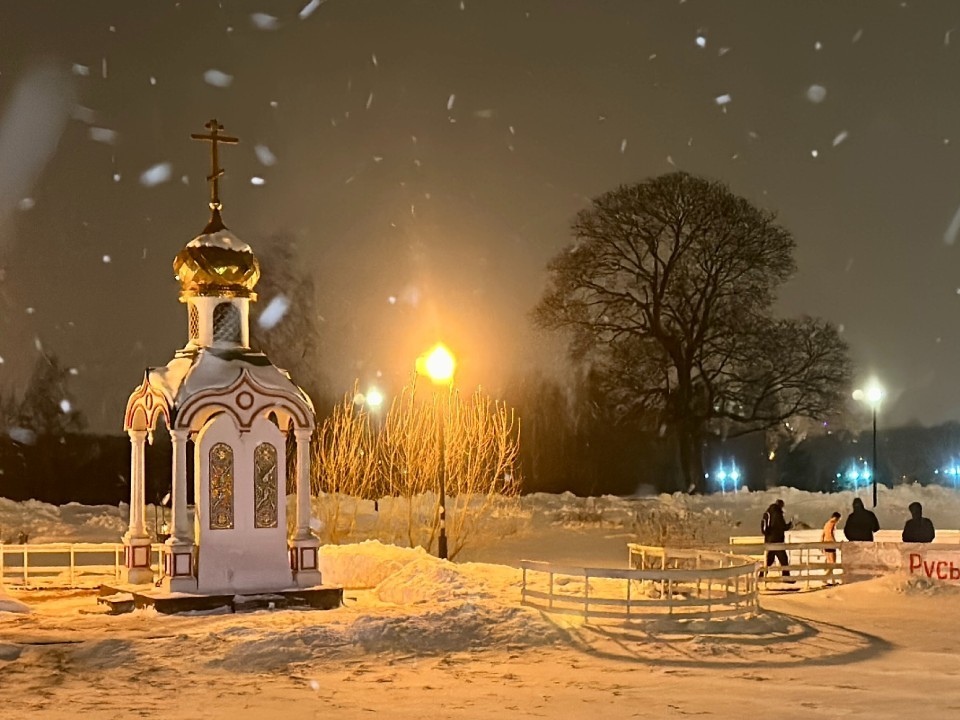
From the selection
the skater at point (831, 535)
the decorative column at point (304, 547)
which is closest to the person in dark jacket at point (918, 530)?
the skater at point (831, 535)

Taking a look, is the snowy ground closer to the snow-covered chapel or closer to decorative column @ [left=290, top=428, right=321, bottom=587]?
decorative column @ [left=290, top=428, right=321, bottom=587]

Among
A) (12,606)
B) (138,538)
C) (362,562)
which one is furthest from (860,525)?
(12,606)

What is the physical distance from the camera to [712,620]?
16.1 metres

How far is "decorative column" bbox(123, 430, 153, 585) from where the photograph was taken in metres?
19.8

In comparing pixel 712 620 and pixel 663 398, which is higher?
pixel 663 398

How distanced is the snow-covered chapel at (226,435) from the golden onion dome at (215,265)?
15mm

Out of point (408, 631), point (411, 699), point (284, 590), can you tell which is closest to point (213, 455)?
point (284, 590)

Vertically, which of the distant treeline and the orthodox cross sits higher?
the orthodox cross

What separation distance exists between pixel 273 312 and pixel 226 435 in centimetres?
2928

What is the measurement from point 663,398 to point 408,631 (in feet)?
81.8

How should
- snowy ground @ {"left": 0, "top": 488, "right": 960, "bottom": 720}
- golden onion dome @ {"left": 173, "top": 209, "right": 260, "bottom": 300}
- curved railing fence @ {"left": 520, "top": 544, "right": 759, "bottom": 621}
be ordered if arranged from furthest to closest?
golden onion dome @ {"left": 173, "top": 209, "right": 260, "bottom": 300} → curved railing fence @ {"left": 520, "top": 544, "right": 759, "bottom": 621} → snowy ground @ {"left": 0, "top": 488, "right": 960, "bottom": 720}

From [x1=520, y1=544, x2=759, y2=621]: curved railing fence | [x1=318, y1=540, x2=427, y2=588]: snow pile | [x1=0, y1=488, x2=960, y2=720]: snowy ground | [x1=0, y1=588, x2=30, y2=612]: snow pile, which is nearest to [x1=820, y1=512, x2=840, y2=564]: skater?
[x1=520, y1=544, x2=759, y2=621]: curved railing fence

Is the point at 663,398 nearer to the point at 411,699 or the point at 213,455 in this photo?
the point at 213,455

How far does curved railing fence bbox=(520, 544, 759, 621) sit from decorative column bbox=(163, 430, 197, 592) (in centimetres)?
477
